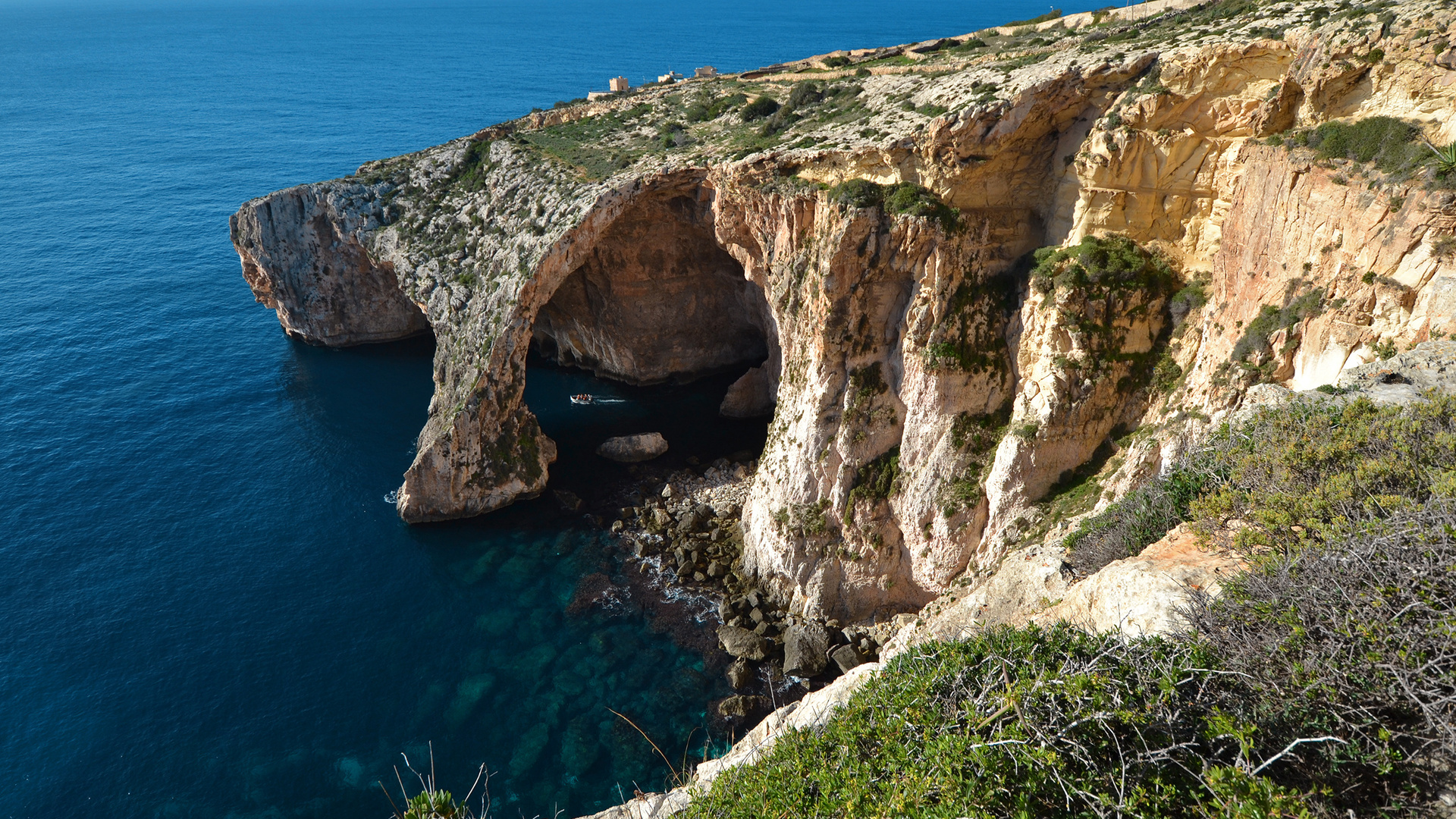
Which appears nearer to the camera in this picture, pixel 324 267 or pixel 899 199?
pixel 899 199

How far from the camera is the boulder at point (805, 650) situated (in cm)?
3438

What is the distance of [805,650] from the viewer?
3491 cm

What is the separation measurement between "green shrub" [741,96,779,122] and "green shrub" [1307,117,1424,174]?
3144 centimetres

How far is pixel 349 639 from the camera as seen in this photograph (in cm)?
3697

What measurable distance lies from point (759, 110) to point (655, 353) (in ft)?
62.5

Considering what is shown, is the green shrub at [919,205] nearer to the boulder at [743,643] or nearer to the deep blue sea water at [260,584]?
the boulder at [743,643]

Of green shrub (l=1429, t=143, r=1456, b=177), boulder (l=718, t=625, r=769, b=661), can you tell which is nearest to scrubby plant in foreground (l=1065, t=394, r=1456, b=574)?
green shrub (l=1429, t=143, r=1456, b=177)

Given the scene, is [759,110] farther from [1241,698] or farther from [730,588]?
[1241,698]

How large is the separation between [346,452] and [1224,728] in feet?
170

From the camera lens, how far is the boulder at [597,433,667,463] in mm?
49938

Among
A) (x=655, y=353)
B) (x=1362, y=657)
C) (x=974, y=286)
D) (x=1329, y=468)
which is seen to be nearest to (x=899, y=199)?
(x=974, y=286)

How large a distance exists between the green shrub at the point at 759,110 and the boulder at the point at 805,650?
104 feet

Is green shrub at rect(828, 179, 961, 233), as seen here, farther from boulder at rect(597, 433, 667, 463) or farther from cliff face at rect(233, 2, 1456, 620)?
boulder at rect(597, 433, 667, 463)

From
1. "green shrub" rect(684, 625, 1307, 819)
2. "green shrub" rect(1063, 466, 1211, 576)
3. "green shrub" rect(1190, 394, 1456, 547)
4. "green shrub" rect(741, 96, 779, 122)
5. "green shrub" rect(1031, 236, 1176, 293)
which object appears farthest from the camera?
"green shrub" rect(741, 96, 779, 122)
